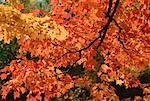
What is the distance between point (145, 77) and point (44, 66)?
7.84m

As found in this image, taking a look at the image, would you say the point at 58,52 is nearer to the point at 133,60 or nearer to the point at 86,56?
the point at 86,56

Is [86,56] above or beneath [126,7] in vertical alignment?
beneath

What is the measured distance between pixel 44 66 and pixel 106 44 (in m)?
1.80

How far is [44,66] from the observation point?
22.1 ft

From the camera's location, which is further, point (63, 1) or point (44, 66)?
point (63, 1)

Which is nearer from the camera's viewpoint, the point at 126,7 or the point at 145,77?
the point at 126,7

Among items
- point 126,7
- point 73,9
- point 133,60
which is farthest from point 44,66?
point 126,7

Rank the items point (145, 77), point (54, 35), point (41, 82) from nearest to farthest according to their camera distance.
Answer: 1. point (54, 35)
2. point (41, 82)
3. point (145, 77)

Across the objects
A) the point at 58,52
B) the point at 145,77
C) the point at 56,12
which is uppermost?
the point at 56,12

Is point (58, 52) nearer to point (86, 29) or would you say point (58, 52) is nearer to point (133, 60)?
point (86, 29)

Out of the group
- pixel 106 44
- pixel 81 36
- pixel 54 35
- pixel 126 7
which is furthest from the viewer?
pixel 126 7

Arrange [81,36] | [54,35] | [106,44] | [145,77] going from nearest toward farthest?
[54,35], [81,36], [106,44], [145,77]

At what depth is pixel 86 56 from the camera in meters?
7.52

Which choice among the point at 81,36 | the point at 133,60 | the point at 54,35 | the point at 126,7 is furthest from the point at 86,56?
the point at 54,35
